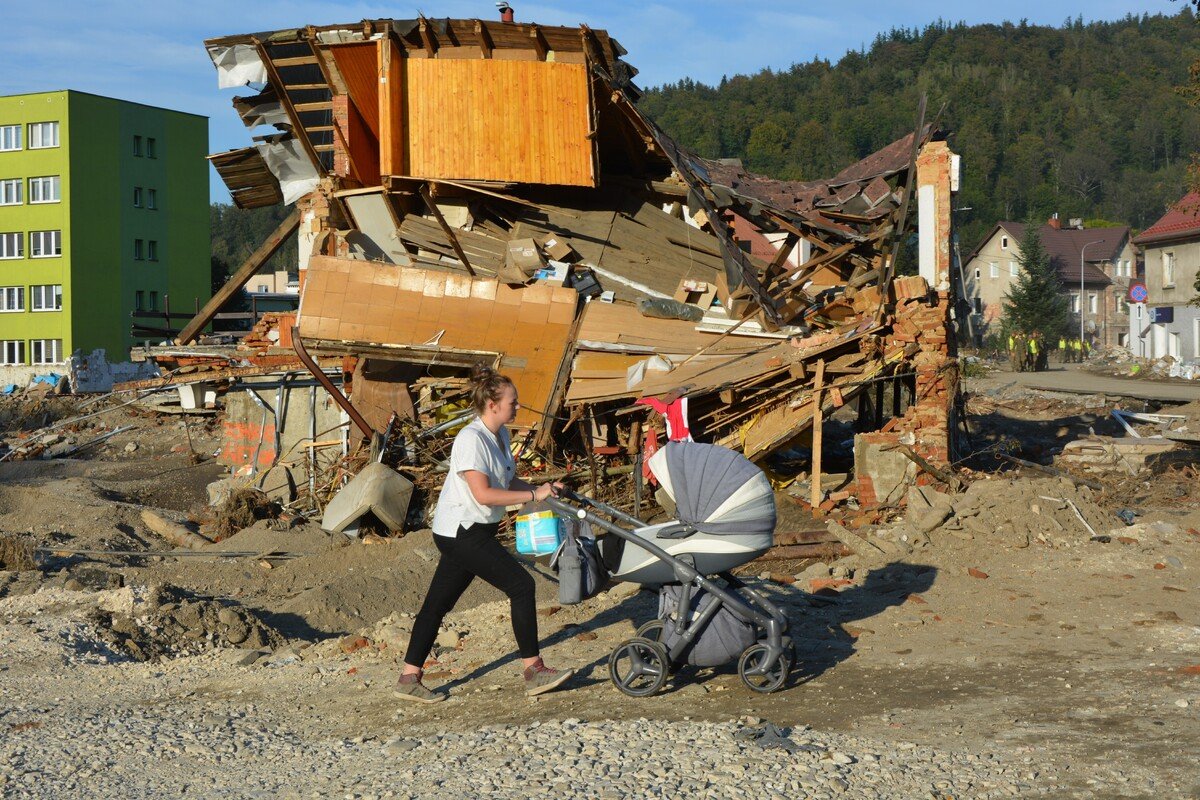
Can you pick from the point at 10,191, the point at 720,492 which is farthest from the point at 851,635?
the point at 10,191

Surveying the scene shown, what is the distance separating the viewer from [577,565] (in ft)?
20.0

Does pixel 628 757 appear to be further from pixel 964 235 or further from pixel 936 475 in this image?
pixel 964 235

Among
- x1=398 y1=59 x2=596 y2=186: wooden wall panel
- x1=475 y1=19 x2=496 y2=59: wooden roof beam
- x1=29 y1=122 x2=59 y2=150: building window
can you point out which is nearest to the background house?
x1=398 y1=59 x2=596 y2=186: wooden wall panel

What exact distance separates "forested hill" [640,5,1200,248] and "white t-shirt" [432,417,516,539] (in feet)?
301

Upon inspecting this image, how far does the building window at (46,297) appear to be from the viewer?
51.0 meters

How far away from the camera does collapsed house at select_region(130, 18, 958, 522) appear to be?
12.9m

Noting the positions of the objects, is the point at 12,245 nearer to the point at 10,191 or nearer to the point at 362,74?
the point at 10,191

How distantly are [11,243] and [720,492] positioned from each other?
54274 mm

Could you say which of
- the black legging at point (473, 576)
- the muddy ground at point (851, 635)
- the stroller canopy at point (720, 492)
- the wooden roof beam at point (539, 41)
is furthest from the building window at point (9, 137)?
the stroller canopy at point (720, 492)

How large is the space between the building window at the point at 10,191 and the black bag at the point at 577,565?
53724mm

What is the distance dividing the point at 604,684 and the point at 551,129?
10.1 m

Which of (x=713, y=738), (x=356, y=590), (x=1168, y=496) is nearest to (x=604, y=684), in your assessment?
(x=713, y=738)

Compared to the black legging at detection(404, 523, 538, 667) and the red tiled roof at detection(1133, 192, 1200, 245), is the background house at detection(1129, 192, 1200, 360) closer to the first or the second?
the red tiled roof at detection(1133, 192, 1200, 245)

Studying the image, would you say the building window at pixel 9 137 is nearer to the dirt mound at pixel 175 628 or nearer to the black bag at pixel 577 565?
the dirt mound at pixel 175 628
